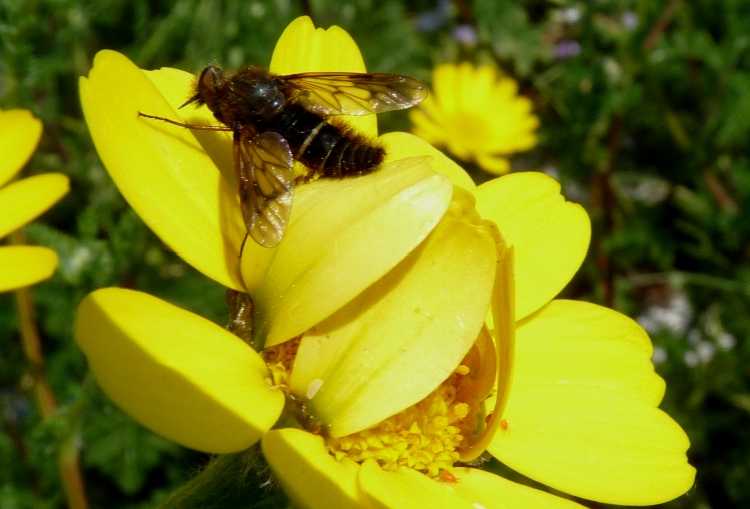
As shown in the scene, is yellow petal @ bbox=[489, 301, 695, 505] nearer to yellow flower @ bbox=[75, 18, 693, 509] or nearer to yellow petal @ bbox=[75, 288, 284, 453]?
yellow flower @ bbox=[75, 18, 693, 509]

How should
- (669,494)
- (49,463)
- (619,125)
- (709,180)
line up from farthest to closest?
(709,180), (619,125), (49,463), (669,494)

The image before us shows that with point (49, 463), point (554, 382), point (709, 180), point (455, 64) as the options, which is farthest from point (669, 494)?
point (455, 64)

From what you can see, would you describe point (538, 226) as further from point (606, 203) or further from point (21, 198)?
point (606, 203)

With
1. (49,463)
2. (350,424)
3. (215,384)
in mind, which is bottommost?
(49,463)

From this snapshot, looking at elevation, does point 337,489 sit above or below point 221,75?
below

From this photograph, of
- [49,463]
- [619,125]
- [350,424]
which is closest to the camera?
[350,424]

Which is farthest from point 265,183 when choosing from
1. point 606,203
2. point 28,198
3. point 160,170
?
point 606,203

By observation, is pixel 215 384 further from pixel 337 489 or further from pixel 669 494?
pixel 669 494

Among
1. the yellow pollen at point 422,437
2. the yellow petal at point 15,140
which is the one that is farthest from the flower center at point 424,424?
the yellow petal at point 15,140

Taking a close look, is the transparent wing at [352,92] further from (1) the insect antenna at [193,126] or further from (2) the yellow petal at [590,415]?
(2) the yellow petal at [590,415]
